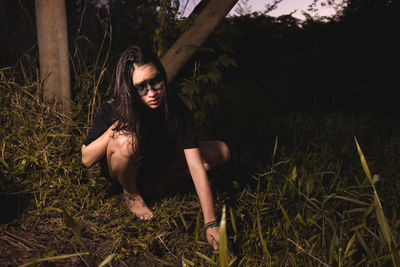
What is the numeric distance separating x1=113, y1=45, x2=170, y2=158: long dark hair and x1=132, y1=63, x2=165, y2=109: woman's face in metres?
0.02

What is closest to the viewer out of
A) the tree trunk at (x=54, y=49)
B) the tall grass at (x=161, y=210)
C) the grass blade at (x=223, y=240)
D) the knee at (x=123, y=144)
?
the grass blade at (x=223, y=240)

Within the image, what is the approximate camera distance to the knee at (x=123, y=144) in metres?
1.77

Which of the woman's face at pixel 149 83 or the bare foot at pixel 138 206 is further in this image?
the bare foot at pixel 138 206

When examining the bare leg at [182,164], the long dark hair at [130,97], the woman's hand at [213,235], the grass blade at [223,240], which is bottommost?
the woman's hand at [213,235]

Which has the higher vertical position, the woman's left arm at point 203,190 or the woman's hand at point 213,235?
the woman's left arm at point 203,190

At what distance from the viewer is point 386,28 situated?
4.30 m

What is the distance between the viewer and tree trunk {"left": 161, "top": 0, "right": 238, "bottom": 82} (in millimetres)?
2064

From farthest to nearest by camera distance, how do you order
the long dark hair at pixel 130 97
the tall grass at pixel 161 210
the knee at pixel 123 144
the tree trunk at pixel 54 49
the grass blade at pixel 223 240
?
the tree trunk at pixel 54 49 → the knee at pixel 123 144 → the long dark hair at pixel 130 97 → the tall grass at pixel 161 210 → the grass blade at pixel 223 240

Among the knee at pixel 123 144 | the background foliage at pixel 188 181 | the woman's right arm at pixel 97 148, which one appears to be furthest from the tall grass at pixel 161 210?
the knee at pixel 123 144

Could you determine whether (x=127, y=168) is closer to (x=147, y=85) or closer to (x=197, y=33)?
(x=147, y=85)

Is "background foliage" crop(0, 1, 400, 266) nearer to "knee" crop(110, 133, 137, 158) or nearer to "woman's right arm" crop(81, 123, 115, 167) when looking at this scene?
"woman's right arm" crop(81, 123, 115, 167)

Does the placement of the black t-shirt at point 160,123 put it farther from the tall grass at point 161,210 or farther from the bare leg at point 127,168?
the tall grass at point 161,210

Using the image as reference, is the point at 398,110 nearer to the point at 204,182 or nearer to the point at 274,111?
the point at 274,111

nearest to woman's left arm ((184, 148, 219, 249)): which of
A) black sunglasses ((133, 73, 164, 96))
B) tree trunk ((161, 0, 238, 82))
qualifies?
black sunglasses ((133, 73, 164, 96))
